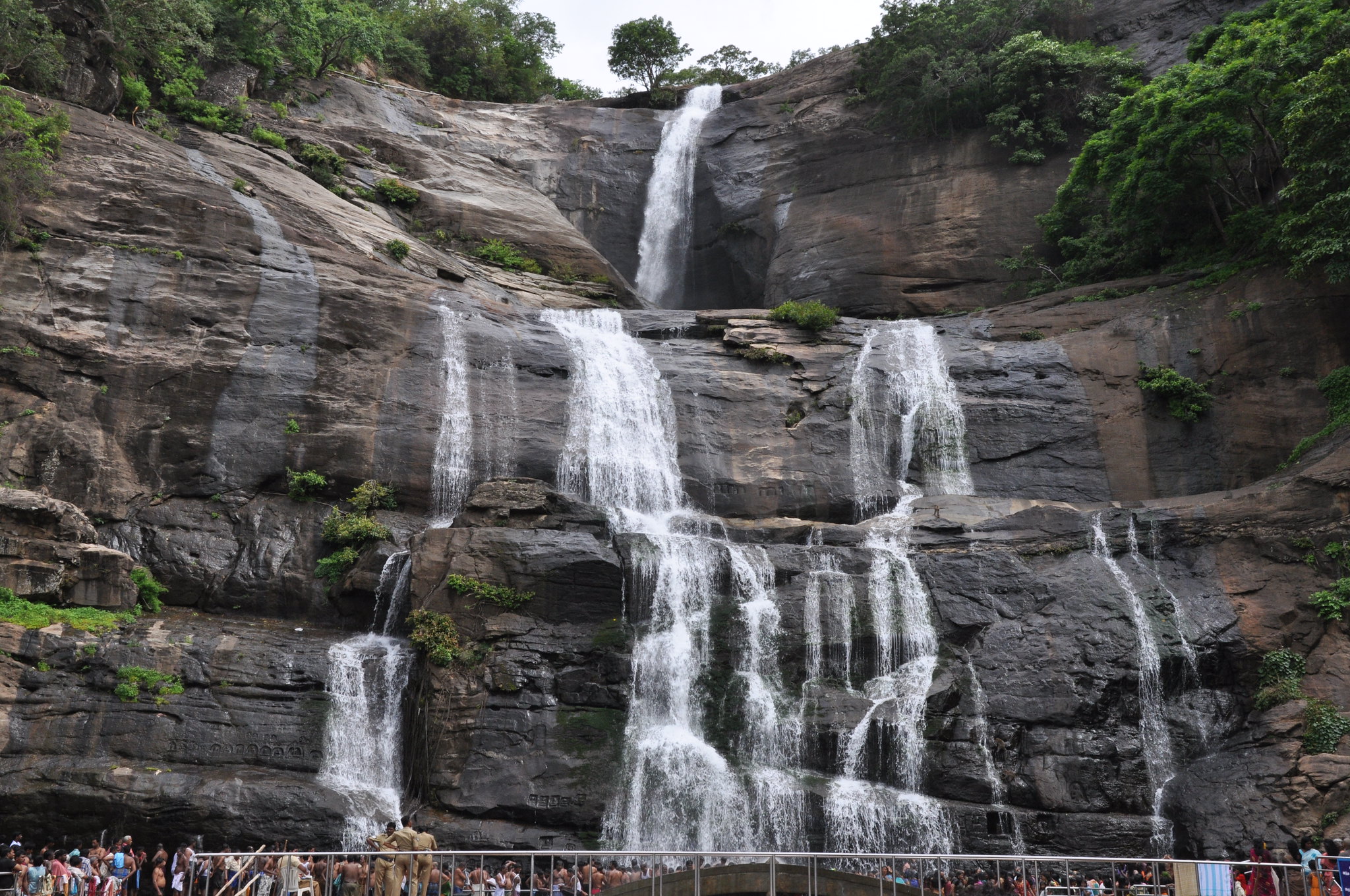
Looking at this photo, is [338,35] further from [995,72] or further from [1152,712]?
[1152,712]

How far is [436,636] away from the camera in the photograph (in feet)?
73.2

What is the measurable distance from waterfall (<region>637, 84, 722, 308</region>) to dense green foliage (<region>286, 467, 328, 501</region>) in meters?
20.8

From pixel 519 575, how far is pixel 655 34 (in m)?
40.3

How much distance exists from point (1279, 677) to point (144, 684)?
77.2 feet

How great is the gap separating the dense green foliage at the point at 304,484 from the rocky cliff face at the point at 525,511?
285mm

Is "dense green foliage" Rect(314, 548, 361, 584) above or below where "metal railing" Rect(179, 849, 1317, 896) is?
above

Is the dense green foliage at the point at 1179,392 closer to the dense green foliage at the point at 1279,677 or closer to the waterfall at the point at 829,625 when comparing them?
the dense green foliage at the point at 1279,677

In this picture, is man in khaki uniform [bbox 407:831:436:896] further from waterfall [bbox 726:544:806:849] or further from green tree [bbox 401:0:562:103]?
green tree [bbox 401:0:562:103]

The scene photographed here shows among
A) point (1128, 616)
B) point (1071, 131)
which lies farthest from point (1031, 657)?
point (1071, 131)

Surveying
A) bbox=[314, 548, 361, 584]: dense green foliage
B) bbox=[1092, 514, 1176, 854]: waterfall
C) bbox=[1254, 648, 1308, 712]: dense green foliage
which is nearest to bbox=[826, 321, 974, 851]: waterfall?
bbox=[1092, 514, 1176, 854]: waterfall

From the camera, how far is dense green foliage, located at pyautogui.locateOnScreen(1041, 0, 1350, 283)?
86.0 ft

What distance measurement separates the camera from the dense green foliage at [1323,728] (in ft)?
66.7

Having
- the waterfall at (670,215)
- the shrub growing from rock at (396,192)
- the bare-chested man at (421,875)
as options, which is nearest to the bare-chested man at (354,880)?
the bare-chested man at (421,875)

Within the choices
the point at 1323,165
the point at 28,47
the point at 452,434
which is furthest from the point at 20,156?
the point at 1323,165
